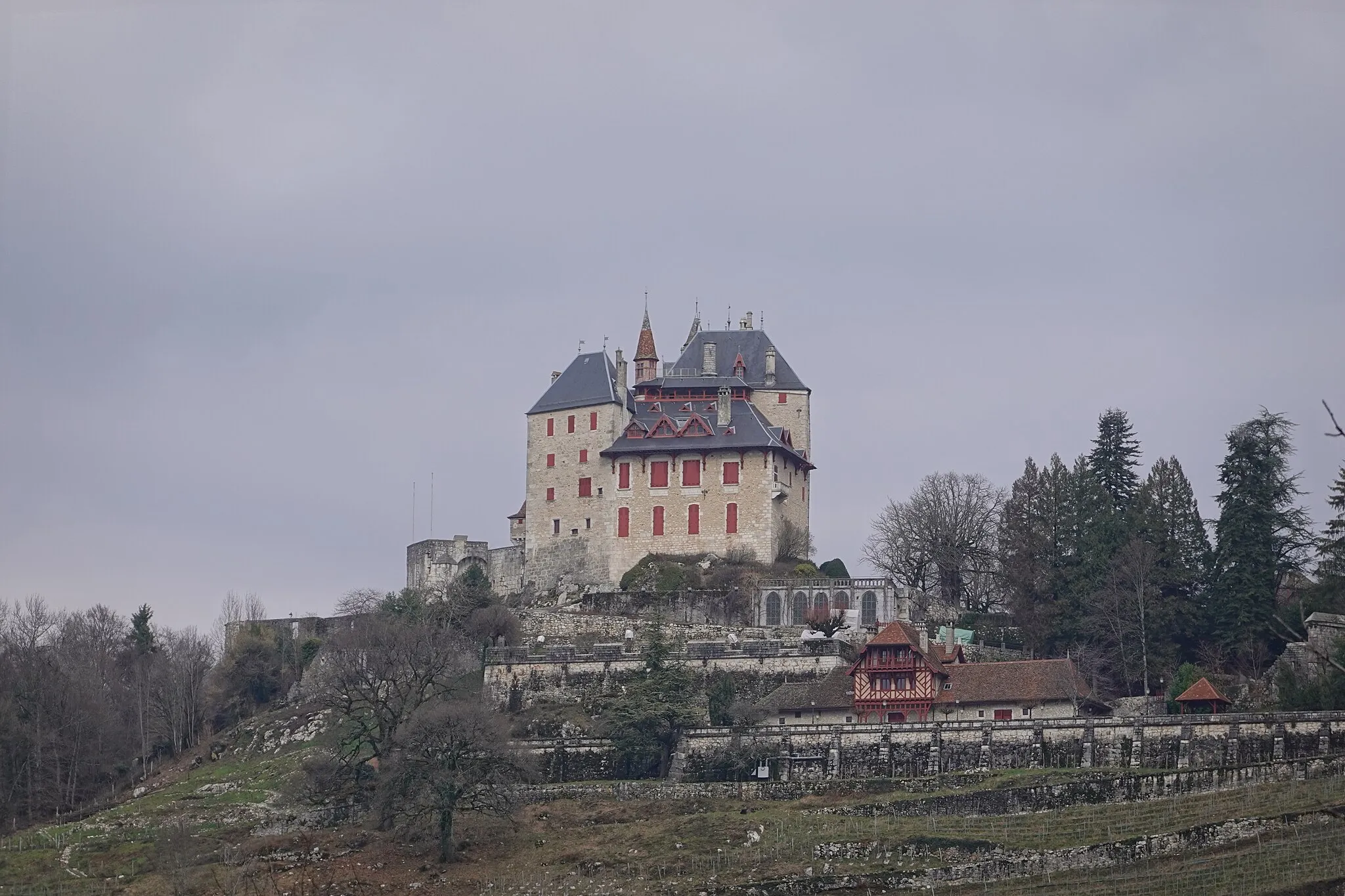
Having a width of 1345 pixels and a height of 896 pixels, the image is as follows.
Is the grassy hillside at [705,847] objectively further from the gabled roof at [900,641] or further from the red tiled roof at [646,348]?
the red tiled roof at [646,348]

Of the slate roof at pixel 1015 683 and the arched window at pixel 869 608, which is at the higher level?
the arched window at pixel 869 608

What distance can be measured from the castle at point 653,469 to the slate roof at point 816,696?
15.2 m

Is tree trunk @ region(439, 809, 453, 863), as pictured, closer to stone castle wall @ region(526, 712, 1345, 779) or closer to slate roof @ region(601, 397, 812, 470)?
stone castle wall @ region(526, 712, 1345, 779)

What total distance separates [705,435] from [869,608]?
40.0 ft

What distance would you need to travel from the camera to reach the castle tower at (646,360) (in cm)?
9606

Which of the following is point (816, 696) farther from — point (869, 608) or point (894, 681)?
point (869, 608)

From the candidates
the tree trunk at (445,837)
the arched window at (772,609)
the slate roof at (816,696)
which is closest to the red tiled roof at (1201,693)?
the slate roof at (816,696)

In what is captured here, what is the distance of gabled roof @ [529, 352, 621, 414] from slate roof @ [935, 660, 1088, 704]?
1062 inches

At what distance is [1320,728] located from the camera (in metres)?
63.6

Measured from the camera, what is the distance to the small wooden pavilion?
67438 millimetres

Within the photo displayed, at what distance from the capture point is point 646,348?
96.4 meters

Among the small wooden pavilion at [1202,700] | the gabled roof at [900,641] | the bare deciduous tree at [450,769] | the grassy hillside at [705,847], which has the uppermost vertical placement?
the gabled roof at [900,641]

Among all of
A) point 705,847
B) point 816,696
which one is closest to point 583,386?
point 816,696

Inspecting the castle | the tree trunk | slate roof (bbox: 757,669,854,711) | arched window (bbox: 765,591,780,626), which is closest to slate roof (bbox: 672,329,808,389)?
the castle
